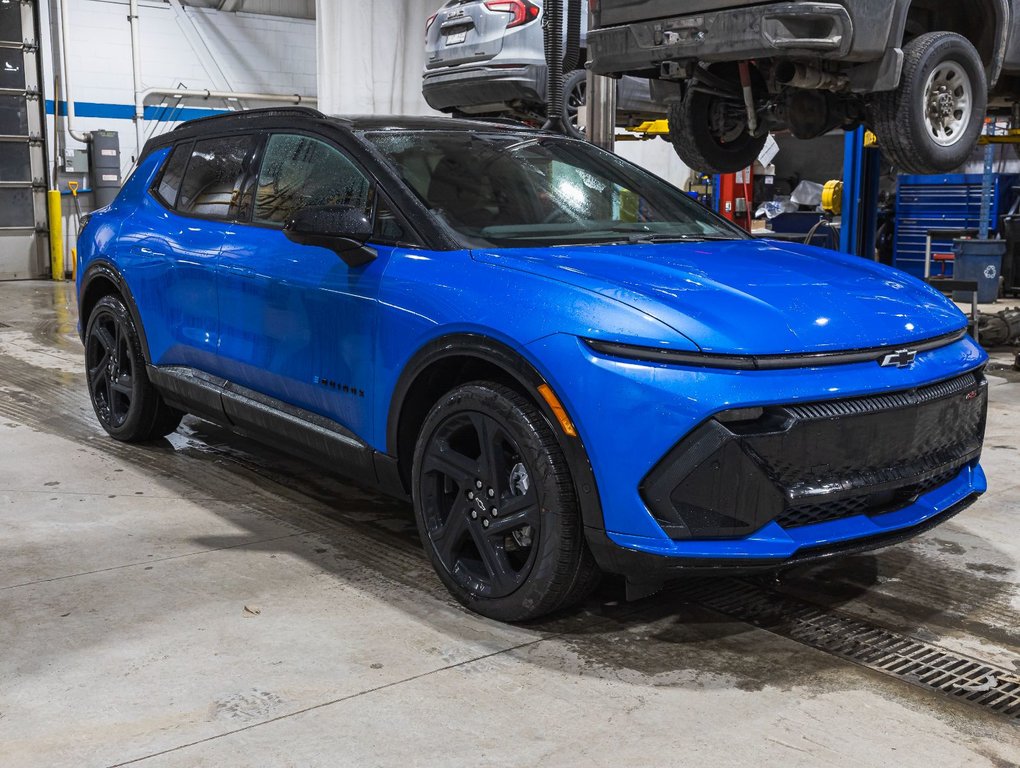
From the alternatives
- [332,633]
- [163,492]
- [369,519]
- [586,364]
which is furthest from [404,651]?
[163,492]

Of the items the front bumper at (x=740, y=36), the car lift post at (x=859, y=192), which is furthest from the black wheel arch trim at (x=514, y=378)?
the car lift post at (x=859, y=192)

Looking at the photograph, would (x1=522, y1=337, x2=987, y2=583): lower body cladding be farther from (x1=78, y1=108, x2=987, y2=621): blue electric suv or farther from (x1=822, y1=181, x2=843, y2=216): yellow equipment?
(x1=822, y1=181, x2=843, y2=216): yellow equipment

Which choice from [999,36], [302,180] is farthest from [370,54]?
[302,180]

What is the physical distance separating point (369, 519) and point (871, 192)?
7.04 m

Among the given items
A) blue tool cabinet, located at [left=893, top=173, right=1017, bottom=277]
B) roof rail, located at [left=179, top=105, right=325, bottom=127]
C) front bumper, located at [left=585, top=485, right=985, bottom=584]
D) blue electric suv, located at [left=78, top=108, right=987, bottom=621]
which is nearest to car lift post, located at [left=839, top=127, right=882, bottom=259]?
blue tool cabinet, located at [left=893, top=173, right=1017, bottom=277]

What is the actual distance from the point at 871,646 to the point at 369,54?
33.6ft

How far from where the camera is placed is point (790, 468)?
2773 millimetres

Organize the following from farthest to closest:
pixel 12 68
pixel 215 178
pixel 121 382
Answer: pixel 12 68, pixel 121 382, pixel 215 178

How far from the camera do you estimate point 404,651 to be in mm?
3008

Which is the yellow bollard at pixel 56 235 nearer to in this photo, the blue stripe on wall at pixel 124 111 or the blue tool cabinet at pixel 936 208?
the blue stripe on wall at pixel 124 111

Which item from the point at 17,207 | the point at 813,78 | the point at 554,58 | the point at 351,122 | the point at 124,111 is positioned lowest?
the point at 17,207

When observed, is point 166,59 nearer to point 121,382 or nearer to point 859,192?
point 859,192

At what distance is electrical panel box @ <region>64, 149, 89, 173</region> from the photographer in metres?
16.0

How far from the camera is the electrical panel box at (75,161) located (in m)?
16.0
